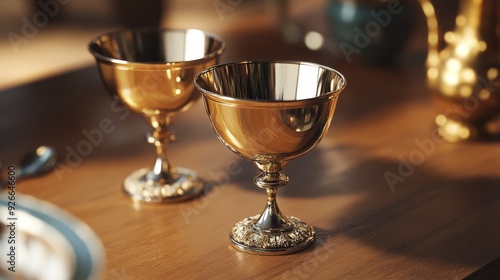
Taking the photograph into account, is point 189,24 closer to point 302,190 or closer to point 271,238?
point 302,190

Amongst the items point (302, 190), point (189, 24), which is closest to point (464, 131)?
point (302, 190)

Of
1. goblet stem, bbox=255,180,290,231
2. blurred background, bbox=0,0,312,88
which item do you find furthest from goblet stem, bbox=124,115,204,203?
blurred background, bbox=0,0,312,88

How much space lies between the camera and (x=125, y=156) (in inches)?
35.2

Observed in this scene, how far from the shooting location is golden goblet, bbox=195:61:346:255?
0.63 m

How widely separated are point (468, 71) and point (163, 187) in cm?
38

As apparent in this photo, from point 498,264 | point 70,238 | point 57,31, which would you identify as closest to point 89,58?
point 57,31

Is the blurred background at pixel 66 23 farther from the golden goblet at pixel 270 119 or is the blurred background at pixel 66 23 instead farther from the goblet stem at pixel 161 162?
the golden goblet at pixel 270 119

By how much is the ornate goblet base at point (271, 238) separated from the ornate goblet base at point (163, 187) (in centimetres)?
10

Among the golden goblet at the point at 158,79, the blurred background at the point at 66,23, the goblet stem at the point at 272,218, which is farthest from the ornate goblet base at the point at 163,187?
the blurred background at the point at 66,23

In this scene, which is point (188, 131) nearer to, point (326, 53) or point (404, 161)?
point (404, 161)

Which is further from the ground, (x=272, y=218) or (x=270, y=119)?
(x=270, y=119)

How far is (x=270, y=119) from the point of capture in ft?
2.06

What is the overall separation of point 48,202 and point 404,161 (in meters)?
0.37

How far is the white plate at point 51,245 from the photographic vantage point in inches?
23.7
